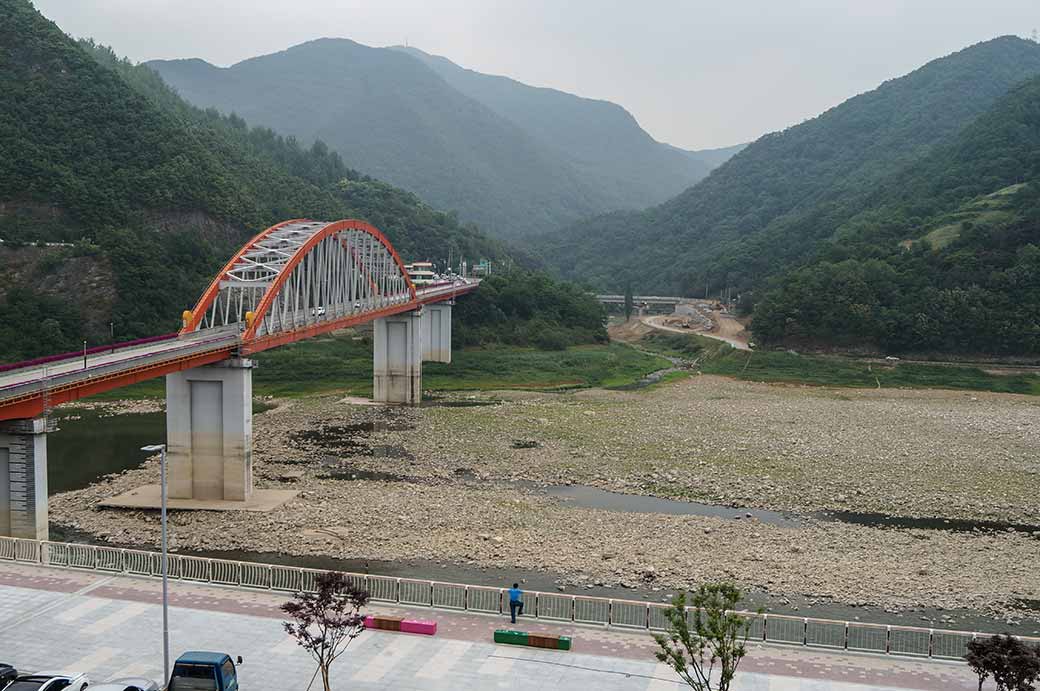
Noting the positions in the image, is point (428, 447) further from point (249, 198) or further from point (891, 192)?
point (891, 192)

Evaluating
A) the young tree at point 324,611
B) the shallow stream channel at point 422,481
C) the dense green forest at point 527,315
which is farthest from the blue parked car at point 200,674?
the dense green forest at point 527,315

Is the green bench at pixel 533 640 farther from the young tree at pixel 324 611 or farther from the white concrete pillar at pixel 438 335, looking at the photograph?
the white concrete pillar at pixel 438 335

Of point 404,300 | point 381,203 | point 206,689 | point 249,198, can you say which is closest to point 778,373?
point 404,300

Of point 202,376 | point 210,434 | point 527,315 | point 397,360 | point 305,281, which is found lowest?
point 210,434

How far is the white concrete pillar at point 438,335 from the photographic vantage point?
84000 millimetres

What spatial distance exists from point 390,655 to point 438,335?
6780 cm

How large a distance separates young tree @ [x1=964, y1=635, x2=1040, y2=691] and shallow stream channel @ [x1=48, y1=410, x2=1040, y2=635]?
9975 millimetres

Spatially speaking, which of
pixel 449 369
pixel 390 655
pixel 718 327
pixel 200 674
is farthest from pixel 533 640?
pixel 718 327

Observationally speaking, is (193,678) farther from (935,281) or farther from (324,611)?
(935,281)

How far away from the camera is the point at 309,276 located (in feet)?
166

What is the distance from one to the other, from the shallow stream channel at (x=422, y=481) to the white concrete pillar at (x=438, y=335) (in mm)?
29404

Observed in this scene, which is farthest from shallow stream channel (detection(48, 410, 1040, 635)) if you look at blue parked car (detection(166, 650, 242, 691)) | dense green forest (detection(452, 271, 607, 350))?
dense green forest (detection(452, 271, 607, 350))

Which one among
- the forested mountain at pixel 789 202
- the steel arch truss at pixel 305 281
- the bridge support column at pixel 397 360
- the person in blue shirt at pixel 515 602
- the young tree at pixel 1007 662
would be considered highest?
the forested mountain at pixel 789 202

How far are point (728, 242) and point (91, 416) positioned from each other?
430 ft
